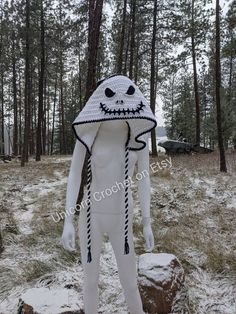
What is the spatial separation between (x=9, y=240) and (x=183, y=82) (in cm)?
2699

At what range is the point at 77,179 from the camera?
111 inches

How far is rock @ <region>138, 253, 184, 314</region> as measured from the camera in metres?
3.80

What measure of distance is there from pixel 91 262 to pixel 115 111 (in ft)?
4.00

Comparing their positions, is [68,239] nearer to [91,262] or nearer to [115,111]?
[91,262]

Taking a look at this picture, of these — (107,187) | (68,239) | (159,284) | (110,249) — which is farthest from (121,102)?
(110,249)

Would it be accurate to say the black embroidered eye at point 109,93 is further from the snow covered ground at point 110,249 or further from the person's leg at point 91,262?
the snow covered ground at point 110,249

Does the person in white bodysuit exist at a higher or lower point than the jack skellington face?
lower

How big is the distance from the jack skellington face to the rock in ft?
6.87

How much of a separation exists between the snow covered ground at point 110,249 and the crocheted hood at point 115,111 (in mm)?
1967

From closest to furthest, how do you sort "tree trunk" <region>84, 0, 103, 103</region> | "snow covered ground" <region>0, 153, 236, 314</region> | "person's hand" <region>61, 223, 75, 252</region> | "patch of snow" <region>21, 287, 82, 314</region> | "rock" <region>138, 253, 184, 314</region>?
"person's hand" <region>61, 223, 75, 252</region>
"patch of snow" <region>21, 287, 82, 314</region>
"rock" <region>138, 253, 184, 314</region>
"snow covered ground" <region>0, 153, 236, 314</region>
"tree trunk" <region>84, 0, 103, 103</region>

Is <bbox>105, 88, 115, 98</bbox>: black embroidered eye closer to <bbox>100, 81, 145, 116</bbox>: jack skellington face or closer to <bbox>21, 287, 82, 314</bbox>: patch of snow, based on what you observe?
<bbox>100, 81, 145, 116</bbox>: jack skellington face

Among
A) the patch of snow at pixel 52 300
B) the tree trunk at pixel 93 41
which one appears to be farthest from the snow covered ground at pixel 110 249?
the tree trunk at pixel 93 41

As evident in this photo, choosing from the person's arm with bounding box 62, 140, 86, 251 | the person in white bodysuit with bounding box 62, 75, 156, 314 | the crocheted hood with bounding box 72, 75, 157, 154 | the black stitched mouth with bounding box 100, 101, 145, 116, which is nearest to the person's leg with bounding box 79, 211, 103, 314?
the person in white bodysuit with bounding box 62, 75, 156, 314

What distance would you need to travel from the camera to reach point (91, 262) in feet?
9.11
